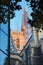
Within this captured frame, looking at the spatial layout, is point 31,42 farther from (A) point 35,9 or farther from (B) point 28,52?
(A) point 35,9

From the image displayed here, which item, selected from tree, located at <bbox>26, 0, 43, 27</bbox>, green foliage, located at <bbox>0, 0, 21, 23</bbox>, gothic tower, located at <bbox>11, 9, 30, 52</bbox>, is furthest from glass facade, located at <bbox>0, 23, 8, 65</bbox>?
gothic tower, located at <bbox>11, 9, 30, 52</bbox>

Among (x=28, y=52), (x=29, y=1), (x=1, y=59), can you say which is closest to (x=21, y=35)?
(x=28, y=52)

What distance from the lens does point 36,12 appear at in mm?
10320

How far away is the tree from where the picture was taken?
1019 cm

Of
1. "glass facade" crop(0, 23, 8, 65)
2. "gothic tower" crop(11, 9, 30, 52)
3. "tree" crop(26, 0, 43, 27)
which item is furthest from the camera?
"gothic tower" crop(11, 9, 30, 52)

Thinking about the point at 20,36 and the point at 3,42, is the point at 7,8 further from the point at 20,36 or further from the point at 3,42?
the point at 20,36

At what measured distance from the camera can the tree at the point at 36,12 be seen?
10.2m

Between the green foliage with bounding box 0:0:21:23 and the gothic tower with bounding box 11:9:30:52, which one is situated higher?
the gothic tower with bounding box 11:9:30:52

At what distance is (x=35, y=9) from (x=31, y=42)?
31.4 m

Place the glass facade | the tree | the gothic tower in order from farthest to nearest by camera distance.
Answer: the gothic tower < the glass facade < the tree

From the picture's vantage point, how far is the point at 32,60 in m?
42.0

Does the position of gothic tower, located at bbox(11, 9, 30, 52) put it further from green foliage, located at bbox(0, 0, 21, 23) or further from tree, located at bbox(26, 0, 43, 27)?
tree, located at bbox(26, 0, 43, 27)

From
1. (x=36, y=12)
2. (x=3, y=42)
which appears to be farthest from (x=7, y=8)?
(x=3, y=42)

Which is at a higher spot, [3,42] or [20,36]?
[20,36]
